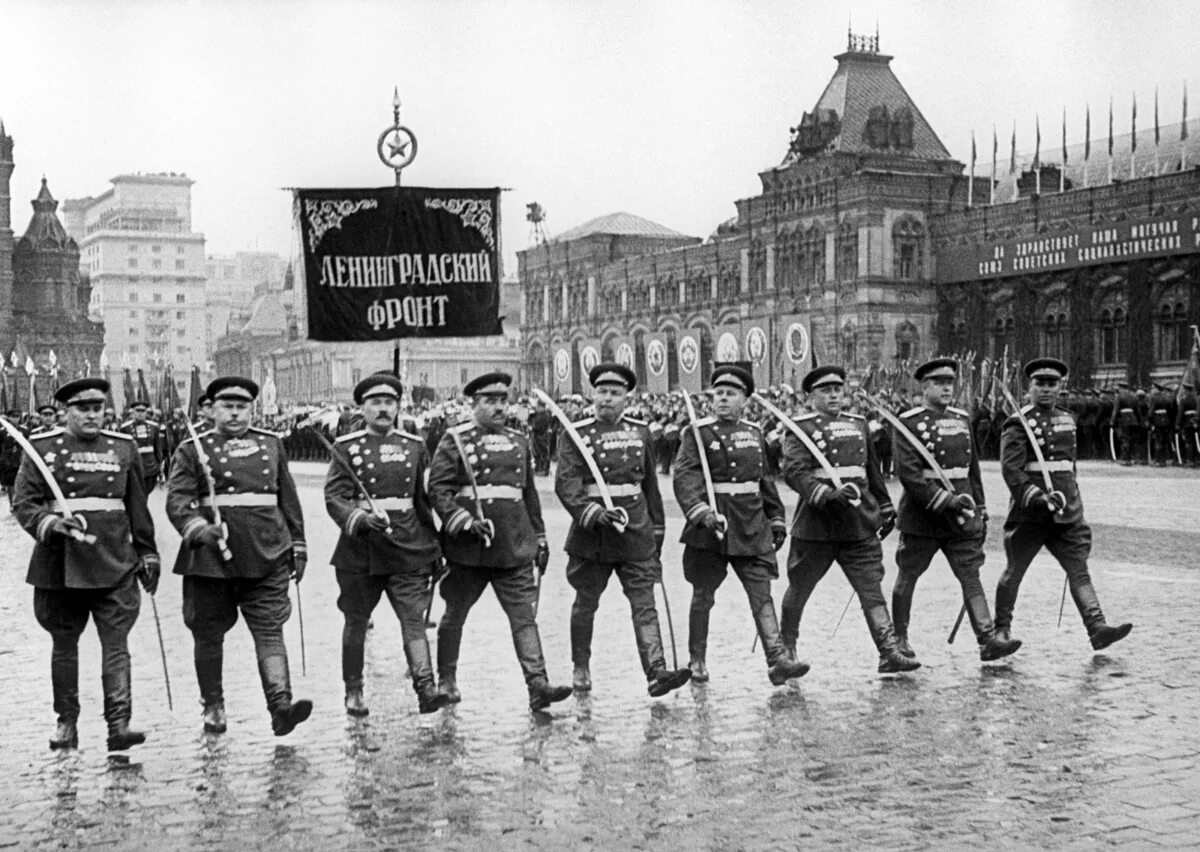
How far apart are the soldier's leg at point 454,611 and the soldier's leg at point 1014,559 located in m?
2.81

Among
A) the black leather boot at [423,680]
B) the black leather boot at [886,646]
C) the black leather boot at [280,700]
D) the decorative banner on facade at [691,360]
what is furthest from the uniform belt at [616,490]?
the decorative banner on facade at [691,360]

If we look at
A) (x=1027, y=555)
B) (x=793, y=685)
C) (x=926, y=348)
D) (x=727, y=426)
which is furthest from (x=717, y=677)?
(x=926, y=348)

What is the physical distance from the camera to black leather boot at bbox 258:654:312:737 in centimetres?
732

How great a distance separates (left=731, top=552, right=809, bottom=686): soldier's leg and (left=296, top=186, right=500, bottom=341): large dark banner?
149 inches

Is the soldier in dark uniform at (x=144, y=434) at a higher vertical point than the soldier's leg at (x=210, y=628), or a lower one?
higher

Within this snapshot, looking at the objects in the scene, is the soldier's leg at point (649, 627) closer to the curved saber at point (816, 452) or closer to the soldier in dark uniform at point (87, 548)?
the curved saber at point (816, 452)

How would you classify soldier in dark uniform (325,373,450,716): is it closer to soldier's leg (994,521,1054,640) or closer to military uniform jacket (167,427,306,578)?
military uniform jacket (167,427,306,578)

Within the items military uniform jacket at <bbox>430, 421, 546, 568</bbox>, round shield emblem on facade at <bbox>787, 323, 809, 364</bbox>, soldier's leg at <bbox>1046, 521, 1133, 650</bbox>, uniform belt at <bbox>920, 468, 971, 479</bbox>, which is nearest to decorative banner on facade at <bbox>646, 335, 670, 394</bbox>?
round shield emblem on facade at <bbox>787, 323, 809, 364</bbox>

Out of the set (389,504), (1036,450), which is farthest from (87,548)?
(1036,450)

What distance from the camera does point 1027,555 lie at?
9812mm

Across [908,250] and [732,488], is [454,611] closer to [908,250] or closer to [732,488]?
[732,488]

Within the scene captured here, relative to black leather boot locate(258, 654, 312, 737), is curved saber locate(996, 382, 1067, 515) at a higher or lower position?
higher

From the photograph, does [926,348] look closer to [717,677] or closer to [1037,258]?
[1037,258]

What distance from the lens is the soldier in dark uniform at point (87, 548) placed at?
7.46 m
